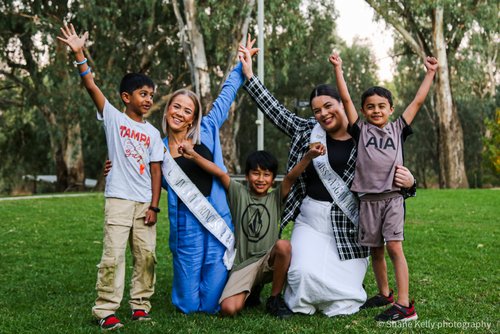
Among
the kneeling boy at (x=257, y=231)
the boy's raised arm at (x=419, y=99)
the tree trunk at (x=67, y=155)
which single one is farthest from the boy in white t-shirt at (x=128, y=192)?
the tree trunk at (x=67, y=155)

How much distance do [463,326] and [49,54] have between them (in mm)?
17990

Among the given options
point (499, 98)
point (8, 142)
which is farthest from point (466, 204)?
point (499, 98)

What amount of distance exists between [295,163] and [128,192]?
134 centimetres

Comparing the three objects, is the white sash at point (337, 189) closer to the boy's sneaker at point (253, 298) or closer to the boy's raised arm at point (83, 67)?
the boy's sneaker at point (253, 298)

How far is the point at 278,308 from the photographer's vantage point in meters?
4.15

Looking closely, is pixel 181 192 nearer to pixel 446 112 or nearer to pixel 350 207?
pixel 350 207

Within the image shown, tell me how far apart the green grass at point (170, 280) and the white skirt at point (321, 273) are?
11cm

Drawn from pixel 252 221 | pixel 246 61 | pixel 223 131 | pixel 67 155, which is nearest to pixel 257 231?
pixel 252 221

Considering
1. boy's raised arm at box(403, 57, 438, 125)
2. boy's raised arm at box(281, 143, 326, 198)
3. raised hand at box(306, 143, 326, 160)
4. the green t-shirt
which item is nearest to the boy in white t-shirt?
the green t-shirt

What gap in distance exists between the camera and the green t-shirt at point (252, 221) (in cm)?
443

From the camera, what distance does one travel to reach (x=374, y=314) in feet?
13.8

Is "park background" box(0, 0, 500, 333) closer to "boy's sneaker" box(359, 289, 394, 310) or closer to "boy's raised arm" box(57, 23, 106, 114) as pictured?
"boy's sneaker" box(359, 289, 394, 310)

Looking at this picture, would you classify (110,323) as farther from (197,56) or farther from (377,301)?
Result: (197,56)

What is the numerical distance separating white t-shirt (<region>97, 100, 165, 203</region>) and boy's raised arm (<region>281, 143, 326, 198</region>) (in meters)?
1.03
